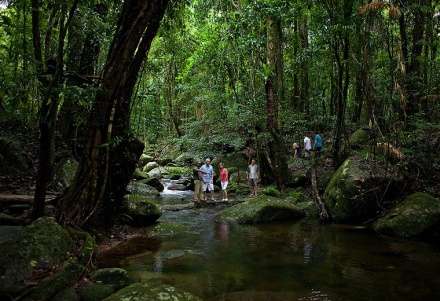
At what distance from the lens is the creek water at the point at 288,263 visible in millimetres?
5188

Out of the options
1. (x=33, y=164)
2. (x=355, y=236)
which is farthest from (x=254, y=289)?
(x=33, y=164)

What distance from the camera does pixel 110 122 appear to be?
7.06 metres

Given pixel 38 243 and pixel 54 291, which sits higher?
pixel 38 243

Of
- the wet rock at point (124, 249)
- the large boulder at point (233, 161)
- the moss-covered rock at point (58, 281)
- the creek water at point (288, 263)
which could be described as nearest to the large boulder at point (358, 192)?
the creek water at point (288, 263)

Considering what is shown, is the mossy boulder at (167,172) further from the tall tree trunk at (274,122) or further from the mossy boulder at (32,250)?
the mossy boulder at (32,250)

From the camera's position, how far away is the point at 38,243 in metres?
4.95

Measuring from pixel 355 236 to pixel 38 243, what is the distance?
7.22 m

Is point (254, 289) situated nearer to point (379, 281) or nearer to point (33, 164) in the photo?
point (379, 281)

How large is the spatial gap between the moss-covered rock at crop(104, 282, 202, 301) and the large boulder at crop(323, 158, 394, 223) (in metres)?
7.27

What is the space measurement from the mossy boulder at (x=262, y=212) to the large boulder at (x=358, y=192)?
127cm

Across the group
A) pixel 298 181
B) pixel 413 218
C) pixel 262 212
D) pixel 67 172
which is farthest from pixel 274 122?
pixel 67 172

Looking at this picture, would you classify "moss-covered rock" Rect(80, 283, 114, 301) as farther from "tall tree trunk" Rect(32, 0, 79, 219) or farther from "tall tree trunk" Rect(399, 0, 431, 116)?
"tall tree trunk" Rect(399, 0, 431, 116)

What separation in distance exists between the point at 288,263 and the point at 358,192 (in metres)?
4.60

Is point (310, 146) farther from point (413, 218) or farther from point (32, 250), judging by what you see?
point (32, 250)
